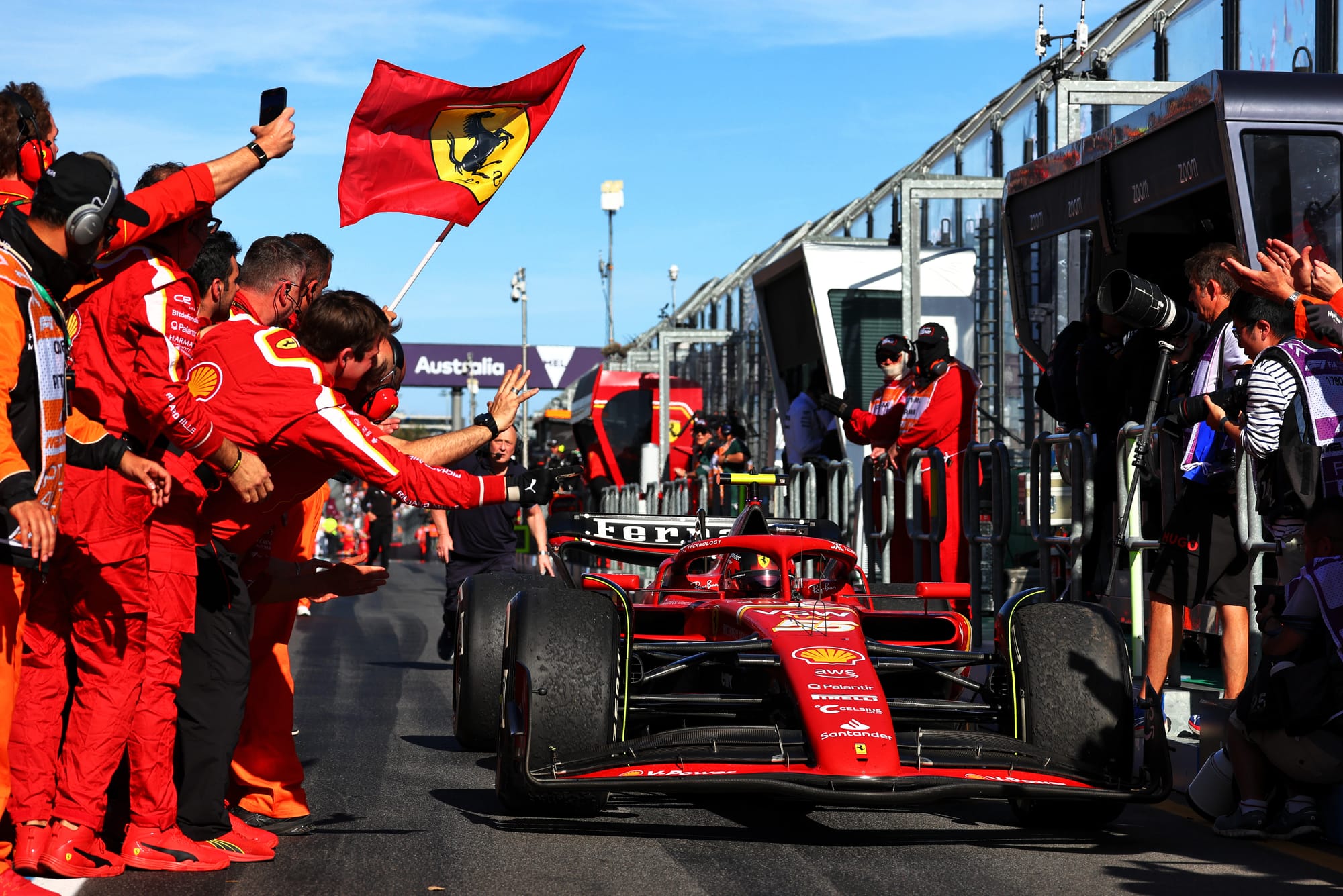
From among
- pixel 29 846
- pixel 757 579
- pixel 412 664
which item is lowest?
pixel 412 664

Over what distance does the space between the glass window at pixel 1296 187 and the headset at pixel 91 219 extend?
6334 mm

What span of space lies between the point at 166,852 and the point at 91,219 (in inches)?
71.8

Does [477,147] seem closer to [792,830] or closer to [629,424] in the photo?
[792,830]

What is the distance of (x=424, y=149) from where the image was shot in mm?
8281

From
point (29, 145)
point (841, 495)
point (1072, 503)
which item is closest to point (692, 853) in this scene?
point (29, 145)

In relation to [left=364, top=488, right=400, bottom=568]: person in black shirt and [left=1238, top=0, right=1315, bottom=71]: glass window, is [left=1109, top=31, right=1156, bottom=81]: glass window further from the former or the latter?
[left=364, top=488, right=400, bottom=568]: person in black shirt

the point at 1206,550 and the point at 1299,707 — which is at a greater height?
the point at 1206,550

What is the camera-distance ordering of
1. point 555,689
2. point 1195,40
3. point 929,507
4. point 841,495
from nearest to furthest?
point 555,689
point 929,507
point 1195,40
point 841,495

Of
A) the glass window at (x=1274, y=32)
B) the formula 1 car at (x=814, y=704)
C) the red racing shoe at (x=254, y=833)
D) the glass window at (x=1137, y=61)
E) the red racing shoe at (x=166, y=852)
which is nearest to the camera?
the red racing shoe at (x=166, y=852)

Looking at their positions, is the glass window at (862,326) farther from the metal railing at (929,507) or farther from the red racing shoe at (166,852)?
the red racing shoe at (166,852)

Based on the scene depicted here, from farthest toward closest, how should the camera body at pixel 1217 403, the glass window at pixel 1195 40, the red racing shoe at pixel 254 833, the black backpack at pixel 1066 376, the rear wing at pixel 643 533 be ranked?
the glass window at pixel 1195 40, the black backpack at pixel 1066 376, the rear wing at pixel 643 533, the camera body at pixel 1217 403, the red racing shoe at pixel 254 833

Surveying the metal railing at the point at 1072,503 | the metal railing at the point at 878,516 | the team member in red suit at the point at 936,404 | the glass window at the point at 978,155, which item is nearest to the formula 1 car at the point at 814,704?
the metal railing at the point at 1072,503

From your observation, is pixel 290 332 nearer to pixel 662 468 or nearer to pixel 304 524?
pixel 304 524

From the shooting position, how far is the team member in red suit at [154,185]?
4562mm
